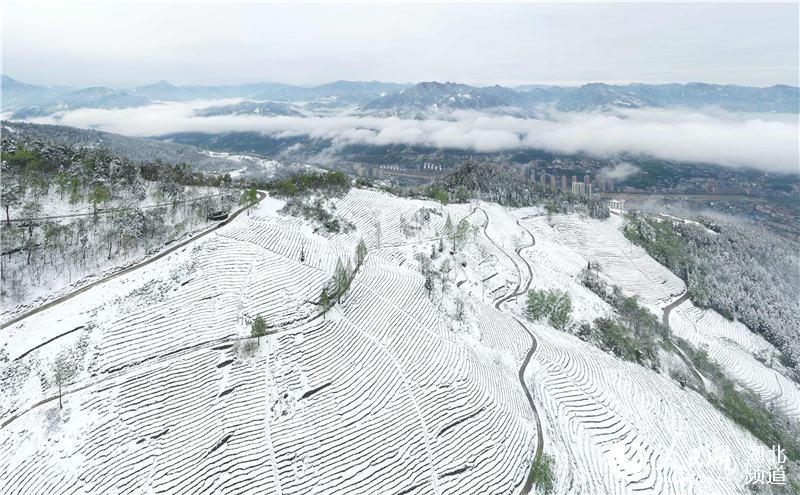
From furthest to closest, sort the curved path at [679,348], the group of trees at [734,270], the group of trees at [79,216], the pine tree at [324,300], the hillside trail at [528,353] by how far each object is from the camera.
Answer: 1. the group of trees at [734,270]
2. the curved path at [679,348]
3. the group of trees at [79,216]
4. the pine tree at [324,300]
5. the hillside trail at [528,353]

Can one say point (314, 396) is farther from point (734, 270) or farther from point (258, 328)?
point (734, 270)

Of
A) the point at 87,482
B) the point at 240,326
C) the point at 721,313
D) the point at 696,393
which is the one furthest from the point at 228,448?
the point at 721,313

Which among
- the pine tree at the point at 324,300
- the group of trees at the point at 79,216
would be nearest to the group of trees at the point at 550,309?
the pine tree at the point at 324,300

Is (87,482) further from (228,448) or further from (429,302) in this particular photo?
(429,302)

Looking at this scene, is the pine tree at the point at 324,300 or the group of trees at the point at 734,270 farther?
the group of trees at the point at 734,270

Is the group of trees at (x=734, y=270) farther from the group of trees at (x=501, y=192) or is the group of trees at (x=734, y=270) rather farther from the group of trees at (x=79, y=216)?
the group of trees at (x=79, y=216)
